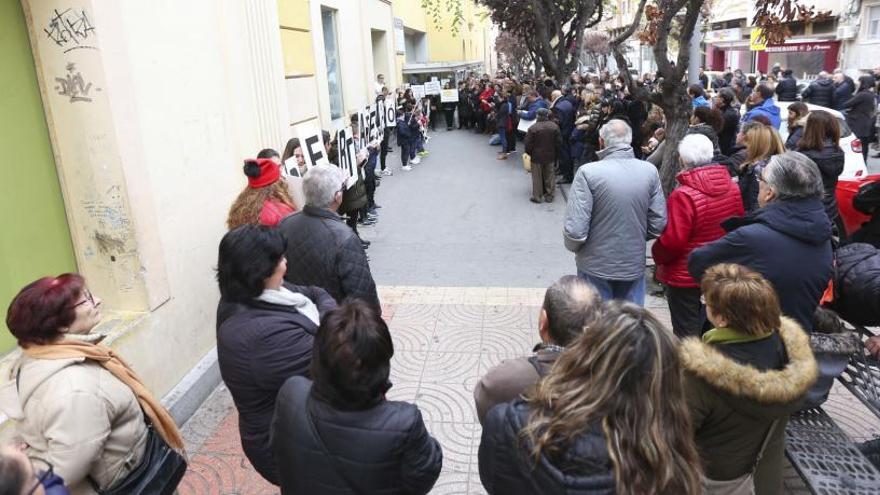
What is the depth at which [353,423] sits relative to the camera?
196 cm

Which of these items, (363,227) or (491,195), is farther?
(491,195)

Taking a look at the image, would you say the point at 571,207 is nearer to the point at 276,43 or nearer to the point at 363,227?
the point at 276,43

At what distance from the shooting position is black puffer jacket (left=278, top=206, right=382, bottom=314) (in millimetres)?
3523

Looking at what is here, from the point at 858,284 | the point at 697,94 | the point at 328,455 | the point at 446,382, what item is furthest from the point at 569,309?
the point at 697,94

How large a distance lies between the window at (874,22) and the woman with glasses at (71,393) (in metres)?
31.5

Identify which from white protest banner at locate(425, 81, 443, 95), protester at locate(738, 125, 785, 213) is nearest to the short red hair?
protester at locate(738, 125, 785, 213)

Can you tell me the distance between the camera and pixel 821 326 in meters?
3.51

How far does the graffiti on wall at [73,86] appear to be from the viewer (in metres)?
3.88

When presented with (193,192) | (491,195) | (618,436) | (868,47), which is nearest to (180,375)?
(193,192)

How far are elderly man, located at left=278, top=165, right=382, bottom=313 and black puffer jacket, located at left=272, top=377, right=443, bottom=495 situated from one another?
4.76ft

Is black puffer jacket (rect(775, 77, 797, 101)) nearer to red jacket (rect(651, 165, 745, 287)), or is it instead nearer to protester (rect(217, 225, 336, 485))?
red jacket (rect(651, 165, 745, 287))

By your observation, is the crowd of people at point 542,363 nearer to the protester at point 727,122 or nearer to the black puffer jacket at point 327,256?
the black puffer jacket at point 327,256

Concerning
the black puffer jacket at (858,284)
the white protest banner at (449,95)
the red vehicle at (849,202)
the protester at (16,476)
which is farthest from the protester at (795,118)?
the white protest banner at (449,95)

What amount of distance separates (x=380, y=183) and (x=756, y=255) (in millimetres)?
10294
